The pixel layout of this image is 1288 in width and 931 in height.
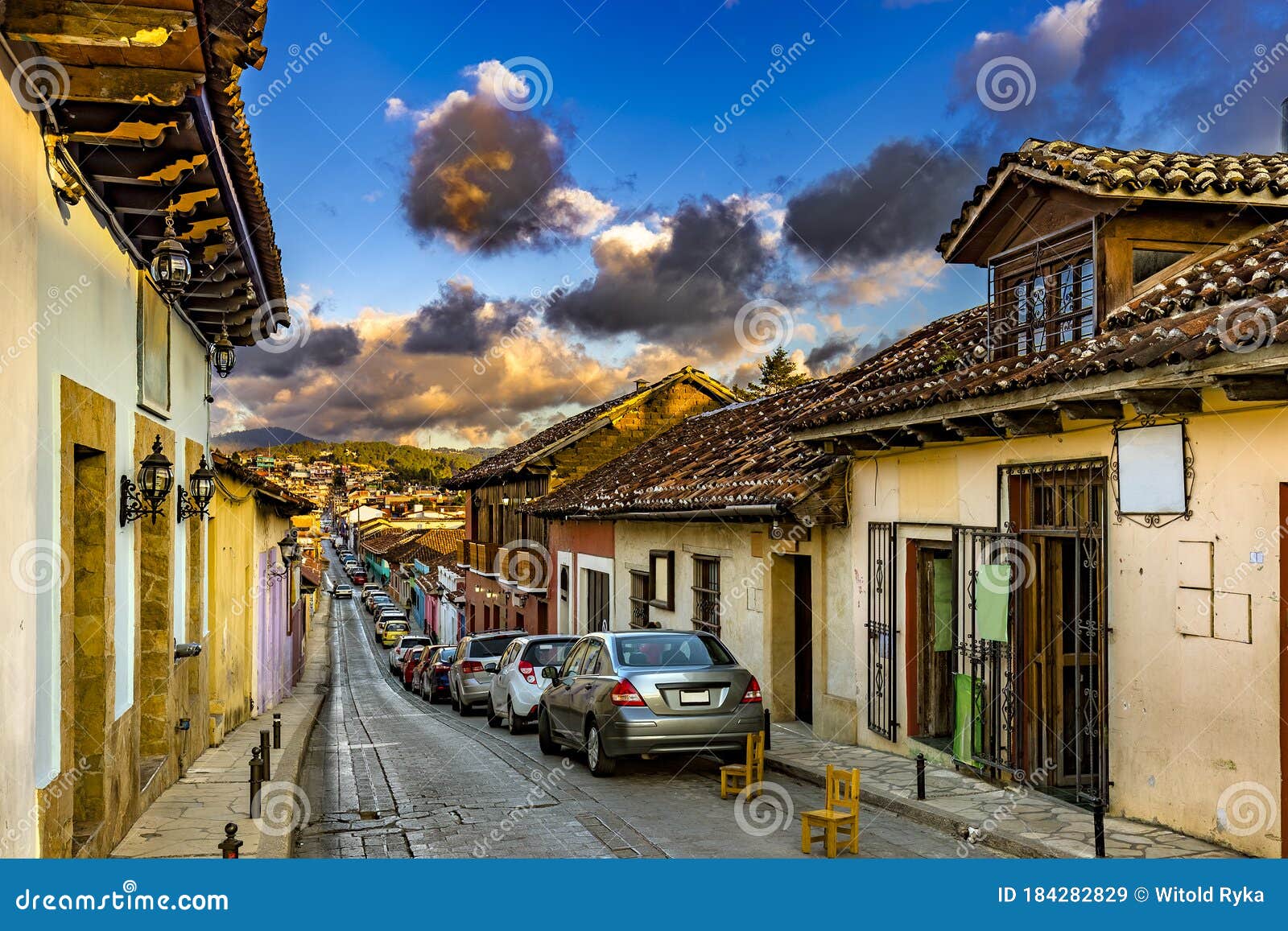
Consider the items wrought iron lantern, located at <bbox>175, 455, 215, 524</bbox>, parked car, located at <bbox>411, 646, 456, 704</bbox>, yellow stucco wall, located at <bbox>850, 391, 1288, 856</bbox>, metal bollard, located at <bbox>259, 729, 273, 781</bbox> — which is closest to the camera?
yellow stucco wall, located at <bbox>850, 391, 1288, 856</bbox>

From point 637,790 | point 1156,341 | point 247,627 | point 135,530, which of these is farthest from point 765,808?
point 247,627

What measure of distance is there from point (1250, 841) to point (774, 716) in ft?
28.1

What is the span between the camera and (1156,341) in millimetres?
7344

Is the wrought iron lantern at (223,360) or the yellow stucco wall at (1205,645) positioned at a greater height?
the wrought iron lantern at (223,360)

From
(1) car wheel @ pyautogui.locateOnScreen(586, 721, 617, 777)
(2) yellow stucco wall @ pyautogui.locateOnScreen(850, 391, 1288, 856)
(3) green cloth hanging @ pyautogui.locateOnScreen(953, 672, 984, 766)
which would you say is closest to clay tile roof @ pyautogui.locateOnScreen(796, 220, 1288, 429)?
(2) yellow stucco wall @ pyautogui.locateOnScreen(850, 391, 1288, 856)

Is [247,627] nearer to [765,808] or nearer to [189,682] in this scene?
[189,682]

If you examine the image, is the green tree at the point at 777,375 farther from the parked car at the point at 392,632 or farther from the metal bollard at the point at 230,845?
the metal bollard at the point at 230,845

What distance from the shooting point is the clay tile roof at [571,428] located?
99.9 feet

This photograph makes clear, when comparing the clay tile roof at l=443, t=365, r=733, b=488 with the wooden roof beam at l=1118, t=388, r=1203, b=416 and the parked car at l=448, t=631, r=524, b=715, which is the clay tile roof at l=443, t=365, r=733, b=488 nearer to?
the parked car at l=448, t=631, r=524, b=715

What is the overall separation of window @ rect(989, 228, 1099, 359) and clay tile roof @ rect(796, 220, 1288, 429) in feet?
1.13

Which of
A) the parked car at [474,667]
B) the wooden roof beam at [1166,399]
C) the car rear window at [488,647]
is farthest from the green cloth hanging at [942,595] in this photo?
the car rear window at [488,647]

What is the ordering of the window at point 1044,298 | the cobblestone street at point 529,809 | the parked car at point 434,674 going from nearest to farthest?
the cobblestone street at point 529,809, the window at point 1044,298, the parked car at point 434,674

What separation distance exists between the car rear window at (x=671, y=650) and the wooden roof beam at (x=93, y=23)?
307 inches

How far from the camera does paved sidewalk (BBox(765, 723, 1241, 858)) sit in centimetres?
759
